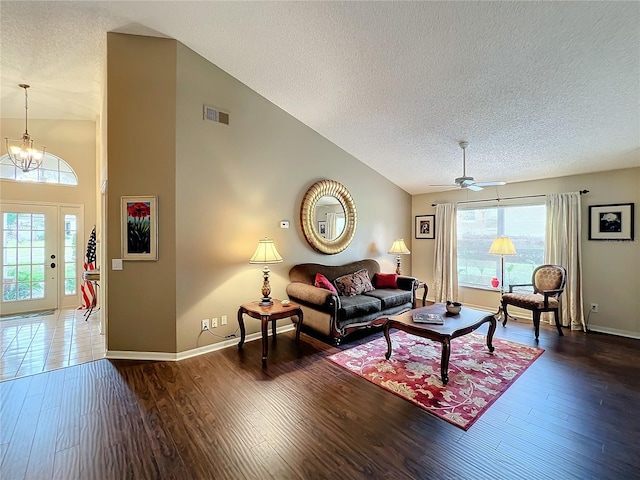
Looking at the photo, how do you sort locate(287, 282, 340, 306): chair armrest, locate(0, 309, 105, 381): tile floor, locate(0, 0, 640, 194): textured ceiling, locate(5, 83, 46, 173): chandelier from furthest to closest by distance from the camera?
locate(5, 83, 46, 173): chandelier → locate(287, 282, 340, 306): chair armrest → locate(0, 309, 105, 381): tile floor → locate(0, 0, 640, 194): textured ceiling

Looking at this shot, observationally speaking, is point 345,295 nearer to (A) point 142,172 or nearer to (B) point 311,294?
(B) point 311,294

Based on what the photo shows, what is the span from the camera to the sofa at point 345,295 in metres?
3.82

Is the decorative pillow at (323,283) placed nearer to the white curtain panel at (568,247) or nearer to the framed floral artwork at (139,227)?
the framed floral artwork at (139,227)

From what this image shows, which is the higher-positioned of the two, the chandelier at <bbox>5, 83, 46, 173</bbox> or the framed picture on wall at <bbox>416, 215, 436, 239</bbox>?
the chandelier at <bbox>5, 83, 46, 173</bbox>

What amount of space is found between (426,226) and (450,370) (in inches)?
154

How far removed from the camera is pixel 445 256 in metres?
5.99

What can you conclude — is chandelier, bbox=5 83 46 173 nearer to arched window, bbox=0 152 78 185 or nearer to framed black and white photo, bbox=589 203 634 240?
arched window, bbox=0 152 78 185

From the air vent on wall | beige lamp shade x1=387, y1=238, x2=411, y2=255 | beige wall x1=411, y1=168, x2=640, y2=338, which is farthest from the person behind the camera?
beige lamp shade x1=387, y1=238, x2=411, y2=255

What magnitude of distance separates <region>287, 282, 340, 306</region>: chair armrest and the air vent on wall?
245 cm

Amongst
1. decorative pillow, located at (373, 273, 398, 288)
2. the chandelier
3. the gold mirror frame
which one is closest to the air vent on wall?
the gold mirror frame

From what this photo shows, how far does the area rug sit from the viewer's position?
98.1 inches

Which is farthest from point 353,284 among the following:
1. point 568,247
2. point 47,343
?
point 47,343

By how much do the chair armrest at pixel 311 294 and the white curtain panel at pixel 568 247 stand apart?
3782mm

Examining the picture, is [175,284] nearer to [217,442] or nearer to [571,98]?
[217,442]
